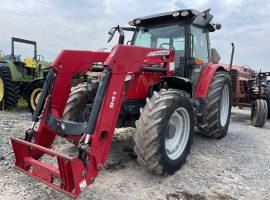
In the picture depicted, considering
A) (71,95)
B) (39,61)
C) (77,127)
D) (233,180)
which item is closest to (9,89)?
(39,61)

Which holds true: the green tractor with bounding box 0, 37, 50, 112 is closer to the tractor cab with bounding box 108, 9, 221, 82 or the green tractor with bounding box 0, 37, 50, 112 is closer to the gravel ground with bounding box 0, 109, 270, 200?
the gravel ground with bounding box 0, 109, 270, 200

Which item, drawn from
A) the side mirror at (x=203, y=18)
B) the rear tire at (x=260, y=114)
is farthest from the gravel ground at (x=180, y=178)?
the rear tire at (x=260, y=114)

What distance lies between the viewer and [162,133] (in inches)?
154

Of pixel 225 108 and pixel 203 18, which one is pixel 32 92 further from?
pixel 203 18

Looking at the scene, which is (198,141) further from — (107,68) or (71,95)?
(107,68)

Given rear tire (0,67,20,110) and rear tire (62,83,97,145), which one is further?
rear tire (0,67,20,110)

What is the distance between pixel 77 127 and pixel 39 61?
24.8 ft

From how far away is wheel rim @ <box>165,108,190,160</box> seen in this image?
443 centimetres

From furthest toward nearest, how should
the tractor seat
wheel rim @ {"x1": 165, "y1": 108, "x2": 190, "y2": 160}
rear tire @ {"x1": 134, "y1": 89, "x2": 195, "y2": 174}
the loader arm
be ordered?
the tractor seat
wheel rim @ {"x1": 165, "y1": 108, "x2": 190, "y2": 160}
rear tire @ {"x1": 134, "y1": 89, "x2": 195, "y2": 174}
the loader arm

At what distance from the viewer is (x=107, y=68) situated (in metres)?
3.60

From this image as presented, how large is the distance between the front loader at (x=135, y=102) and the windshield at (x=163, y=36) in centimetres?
2

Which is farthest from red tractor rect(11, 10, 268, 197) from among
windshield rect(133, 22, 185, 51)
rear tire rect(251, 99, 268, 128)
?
rear tire rect(251, 99, 268, 128)

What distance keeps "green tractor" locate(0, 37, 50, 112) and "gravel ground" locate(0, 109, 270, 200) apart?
3.29 metres

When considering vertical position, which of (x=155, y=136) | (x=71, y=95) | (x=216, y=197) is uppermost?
(x=71, y=95)
